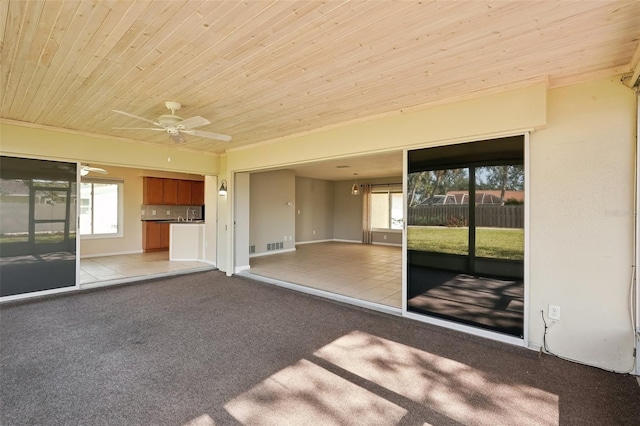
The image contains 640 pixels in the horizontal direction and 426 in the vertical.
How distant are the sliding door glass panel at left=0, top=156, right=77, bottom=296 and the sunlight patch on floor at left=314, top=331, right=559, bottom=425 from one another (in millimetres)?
4464

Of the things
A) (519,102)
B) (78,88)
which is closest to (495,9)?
(519,102)

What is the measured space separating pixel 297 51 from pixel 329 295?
3473 millimetres

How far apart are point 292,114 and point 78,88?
2242 mm

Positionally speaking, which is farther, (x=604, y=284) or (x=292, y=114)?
(x=292, y=114)

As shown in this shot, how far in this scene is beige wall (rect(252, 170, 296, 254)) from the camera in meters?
8.25

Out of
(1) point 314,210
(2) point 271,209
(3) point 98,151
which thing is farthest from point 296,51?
(1) point 314,210

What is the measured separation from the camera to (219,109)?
3.67m

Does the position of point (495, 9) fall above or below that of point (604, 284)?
above

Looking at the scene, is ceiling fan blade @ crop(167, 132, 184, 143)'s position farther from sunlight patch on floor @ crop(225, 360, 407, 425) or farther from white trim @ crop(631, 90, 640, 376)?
white trim @ crop(631, 90, 640, 376)

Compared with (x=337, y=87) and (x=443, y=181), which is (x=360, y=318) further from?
(x=337, y=87)

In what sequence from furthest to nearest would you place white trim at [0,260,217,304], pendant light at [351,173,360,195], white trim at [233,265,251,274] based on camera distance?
1. pendant light at [351,173,360,195]
2. white trim at [233,265,251,274]
3. white trim at [0,260,217,304]

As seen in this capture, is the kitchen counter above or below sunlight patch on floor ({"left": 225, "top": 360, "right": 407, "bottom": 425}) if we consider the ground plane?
above

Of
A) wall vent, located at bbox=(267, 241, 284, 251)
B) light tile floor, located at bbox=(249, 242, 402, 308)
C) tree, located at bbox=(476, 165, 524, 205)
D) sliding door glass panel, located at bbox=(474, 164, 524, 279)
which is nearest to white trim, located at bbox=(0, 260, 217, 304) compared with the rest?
light tile floor, located at bbox=(249, 242, 402, 308)

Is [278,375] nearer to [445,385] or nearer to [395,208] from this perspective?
[445,385]
